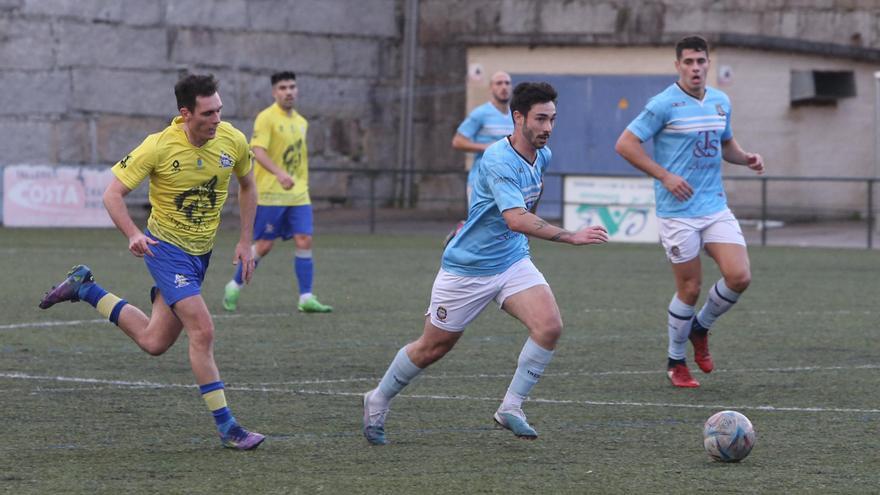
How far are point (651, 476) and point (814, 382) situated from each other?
3277 mm

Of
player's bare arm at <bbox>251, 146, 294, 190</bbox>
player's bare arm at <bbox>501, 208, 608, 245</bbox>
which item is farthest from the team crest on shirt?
player's bare arm at <bbox>251, 146, 294, 190</bbox>

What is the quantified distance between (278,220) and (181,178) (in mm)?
6308

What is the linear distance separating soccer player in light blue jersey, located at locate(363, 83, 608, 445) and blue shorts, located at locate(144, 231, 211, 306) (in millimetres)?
1013

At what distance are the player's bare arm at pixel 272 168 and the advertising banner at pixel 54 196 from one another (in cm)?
1143

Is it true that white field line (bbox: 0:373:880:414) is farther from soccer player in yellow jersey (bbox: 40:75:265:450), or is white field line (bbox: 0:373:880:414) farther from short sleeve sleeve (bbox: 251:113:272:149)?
short sleeve sleeve (bbox: 251:113:272:149)

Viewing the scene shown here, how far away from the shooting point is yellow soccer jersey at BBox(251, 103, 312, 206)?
13.9 meters

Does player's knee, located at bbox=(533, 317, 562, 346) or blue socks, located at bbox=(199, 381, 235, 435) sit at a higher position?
player's knee, located at bbox=(533, 317, 562, 346)

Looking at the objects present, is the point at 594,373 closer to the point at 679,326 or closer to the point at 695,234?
the point at 679,326

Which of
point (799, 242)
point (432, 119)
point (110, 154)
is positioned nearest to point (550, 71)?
point (432, 119)

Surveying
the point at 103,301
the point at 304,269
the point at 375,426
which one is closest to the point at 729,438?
the point at 375,426

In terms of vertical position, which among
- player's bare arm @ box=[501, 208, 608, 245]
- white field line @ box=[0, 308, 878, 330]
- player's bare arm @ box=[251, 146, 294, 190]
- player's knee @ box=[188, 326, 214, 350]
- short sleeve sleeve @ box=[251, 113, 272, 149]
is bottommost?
white field line @ box=[0, 308, 878, 330]

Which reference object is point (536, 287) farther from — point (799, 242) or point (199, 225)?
point (799, 242)

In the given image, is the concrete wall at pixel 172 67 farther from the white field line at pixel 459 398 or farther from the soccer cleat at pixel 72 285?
A: the soccer cleat at pixel 72 285

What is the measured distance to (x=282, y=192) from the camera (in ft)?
45.6
